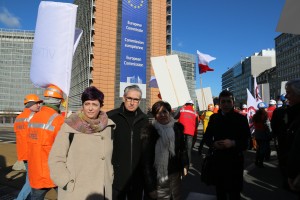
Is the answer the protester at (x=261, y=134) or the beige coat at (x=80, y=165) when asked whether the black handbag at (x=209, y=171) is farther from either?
the protester at (x=261, y=134)

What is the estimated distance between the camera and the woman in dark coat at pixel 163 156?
300 centimetres

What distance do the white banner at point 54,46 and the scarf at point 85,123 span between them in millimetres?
1402

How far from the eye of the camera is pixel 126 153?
2.93m

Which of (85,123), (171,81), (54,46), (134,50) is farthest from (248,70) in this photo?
(85,123)

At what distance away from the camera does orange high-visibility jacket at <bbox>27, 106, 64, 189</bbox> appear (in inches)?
130

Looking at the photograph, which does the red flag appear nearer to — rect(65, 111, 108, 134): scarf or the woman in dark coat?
the woman in dark coat

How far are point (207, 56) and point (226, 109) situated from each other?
26.1 ft

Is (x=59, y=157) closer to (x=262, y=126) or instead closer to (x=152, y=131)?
(x=152, y=131)

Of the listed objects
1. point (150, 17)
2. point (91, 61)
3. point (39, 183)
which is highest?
point (150, 17)

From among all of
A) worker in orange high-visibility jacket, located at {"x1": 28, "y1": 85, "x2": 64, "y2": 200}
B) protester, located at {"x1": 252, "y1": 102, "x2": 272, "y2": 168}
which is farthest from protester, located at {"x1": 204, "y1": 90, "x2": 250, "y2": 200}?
protester, located at {"x1": 252, "y1": 102, "x2": 272, "y2": 168}

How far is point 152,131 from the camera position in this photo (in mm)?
3119

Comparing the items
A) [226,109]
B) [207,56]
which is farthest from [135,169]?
[207,56]

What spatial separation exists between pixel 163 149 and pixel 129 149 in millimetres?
459

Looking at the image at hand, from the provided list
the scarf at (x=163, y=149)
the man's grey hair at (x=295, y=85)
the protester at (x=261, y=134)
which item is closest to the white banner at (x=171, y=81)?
the protester at (x=261, y=134)
